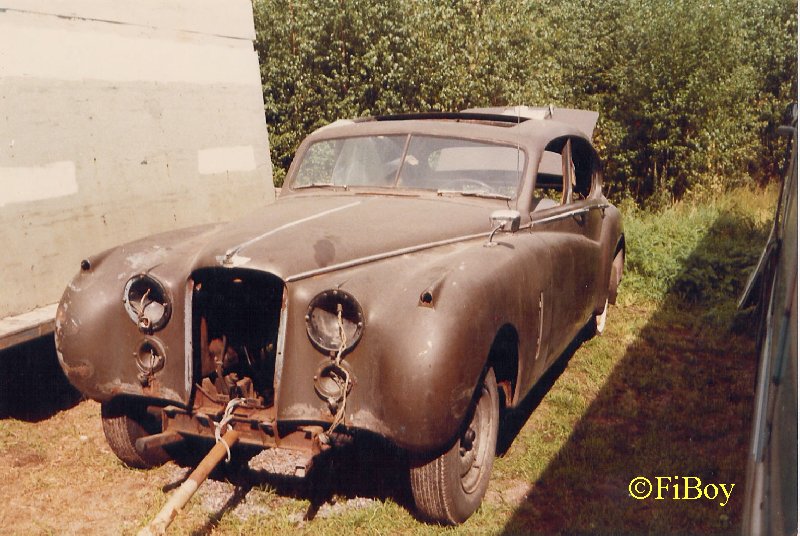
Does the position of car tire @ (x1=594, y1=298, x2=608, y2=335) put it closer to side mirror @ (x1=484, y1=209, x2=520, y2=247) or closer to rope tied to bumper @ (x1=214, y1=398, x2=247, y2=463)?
side mirror @ (x1=484, y1=209, x2=520, y2=247)

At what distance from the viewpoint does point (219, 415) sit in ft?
11.0

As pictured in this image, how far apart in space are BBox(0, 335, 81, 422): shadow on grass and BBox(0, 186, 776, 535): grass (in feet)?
0.56

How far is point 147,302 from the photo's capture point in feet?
11.5

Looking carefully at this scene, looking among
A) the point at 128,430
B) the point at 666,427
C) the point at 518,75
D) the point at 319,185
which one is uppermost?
the point at 518,75

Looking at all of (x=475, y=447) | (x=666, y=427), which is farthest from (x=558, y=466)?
(x=666, y=427)

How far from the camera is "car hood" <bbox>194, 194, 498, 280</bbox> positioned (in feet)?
10.8

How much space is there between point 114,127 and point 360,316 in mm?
3683

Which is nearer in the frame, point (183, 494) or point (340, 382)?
point (183, 494)

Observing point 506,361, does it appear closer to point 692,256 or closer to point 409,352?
point 409,352

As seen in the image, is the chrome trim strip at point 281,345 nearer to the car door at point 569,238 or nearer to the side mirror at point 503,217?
the side mirror at point 503,217

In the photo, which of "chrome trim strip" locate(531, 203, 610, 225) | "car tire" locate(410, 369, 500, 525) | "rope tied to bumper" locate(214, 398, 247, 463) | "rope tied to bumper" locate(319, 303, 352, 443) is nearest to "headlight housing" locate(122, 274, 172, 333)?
"rope tied to bumper" locate(214, 398, 247, 463)

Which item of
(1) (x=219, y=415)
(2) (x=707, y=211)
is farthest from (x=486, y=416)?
(2) (x=707, y=211)

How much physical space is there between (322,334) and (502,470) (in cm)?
156

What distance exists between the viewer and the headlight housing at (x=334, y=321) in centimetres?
306
